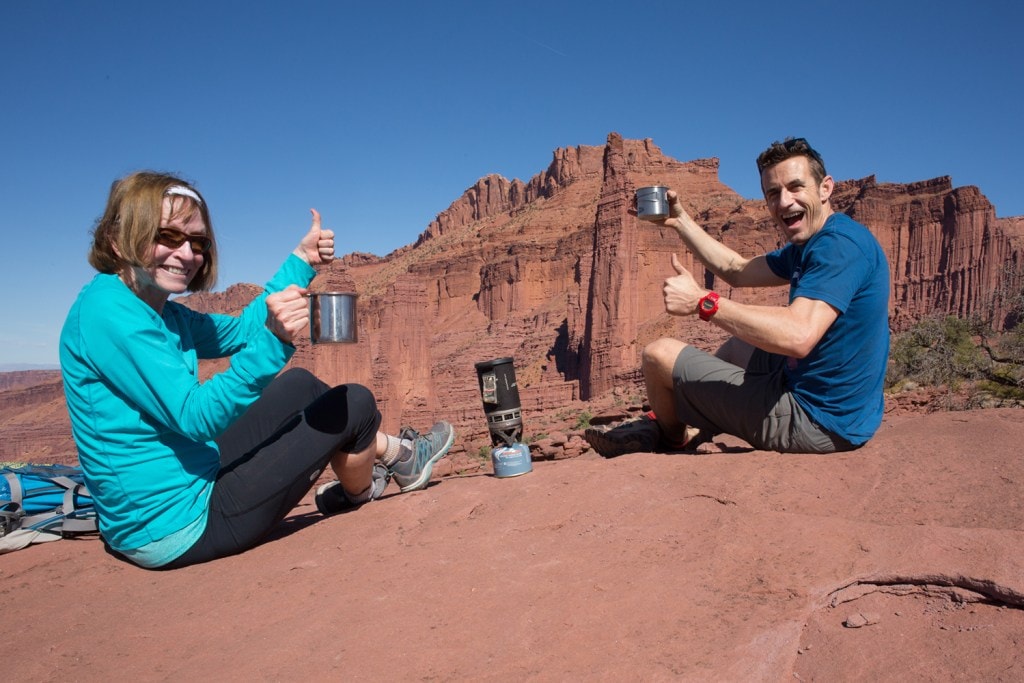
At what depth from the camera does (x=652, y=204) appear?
4.21 m

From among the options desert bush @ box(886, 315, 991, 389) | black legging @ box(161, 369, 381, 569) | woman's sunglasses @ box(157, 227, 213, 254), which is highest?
woman's sunglasses @ box(157, 227, 213, 254)

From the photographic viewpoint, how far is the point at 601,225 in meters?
35.7

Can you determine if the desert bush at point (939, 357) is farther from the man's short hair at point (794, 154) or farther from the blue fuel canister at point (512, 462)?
the blue fuel canister at point (512, 462)

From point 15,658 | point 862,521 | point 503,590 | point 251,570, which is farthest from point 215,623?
point 862,521

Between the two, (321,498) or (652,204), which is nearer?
(321,498)

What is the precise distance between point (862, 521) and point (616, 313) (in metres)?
31.3

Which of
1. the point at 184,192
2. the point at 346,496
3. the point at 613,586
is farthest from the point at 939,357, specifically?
the point at 184,192

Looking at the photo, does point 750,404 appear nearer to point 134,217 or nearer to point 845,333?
point 845,333

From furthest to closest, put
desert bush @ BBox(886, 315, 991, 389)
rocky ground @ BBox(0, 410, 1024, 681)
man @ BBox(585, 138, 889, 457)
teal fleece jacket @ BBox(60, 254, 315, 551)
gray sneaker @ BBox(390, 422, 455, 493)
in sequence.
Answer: desert bush @ BBox(886, 315, 991, 389)
gray sneaker @ BBox(390, 422, 455, 493)
man @ BBox(585, 138, 889, 457)
teal fleece jacket @ BBox(60, 254, 315, 551)
rocky ground @ BBox(0, 410, 1024, 681)

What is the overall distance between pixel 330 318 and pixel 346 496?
1.56m

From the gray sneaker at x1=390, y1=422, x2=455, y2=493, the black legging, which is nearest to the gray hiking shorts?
the gray sneaker at x1=390, y1=422, x2=455, y2=493

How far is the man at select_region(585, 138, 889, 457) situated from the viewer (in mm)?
3080

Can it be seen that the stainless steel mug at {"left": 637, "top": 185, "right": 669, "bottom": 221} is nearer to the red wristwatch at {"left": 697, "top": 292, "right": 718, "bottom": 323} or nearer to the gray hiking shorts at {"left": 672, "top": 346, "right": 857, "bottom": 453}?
the gray hiking shorts at {"left": 672, "top": 346, "right": 857, "bottom": 453}

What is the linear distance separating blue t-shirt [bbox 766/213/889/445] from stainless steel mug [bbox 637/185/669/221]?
0.98 m
